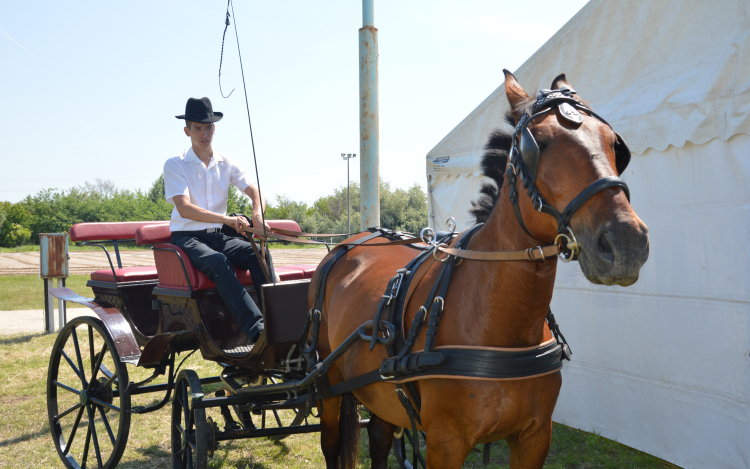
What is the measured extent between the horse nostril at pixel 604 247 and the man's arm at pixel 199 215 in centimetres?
232

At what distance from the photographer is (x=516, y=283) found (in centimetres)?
183

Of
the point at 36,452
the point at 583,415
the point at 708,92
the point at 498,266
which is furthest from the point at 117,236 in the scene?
the point at 708,92

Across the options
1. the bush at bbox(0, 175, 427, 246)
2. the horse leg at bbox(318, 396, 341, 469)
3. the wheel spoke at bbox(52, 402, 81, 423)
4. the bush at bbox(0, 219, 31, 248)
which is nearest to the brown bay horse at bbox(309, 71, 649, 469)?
the horse leg at bbox(318, 396, 341, 469)

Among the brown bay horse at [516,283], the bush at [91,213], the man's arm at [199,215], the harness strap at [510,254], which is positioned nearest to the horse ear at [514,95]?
the brown bay horse at [516,283]

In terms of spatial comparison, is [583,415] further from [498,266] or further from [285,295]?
[498,266]

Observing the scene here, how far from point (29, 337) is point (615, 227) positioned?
9180 millimetres

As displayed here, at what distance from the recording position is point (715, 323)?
3.22 m

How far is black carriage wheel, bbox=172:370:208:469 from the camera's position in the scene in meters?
3.02

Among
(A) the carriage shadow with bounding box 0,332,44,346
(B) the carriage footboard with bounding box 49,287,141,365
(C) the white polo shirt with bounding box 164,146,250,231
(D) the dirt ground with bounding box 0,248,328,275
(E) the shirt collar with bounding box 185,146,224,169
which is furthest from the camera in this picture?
(D) the dirt ground with bounding box 0,248,328,275

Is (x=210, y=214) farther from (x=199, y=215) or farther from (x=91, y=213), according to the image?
(x=91, y=213)

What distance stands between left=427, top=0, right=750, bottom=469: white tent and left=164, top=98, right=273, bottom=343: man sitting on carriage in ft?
7.50

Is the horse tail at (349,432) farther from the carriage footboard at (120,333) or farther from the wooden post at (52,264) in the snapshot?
the wooden post at (52,264)

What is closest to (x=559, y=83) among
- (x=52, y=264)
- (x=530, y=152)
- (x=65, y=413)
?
(x=530, y=152)

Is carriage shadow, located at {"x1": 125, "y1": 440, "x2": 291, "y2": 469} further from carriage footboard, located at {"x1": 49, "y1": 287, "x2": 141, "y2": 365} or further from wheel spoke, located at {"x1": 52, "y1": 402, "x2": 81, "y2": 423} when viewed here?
carriage footboard, located at {"x1": 49, "y1": 287, "x2": 141, "y2": 365}
